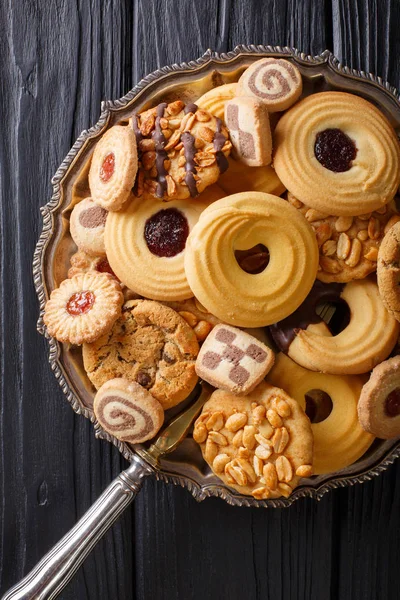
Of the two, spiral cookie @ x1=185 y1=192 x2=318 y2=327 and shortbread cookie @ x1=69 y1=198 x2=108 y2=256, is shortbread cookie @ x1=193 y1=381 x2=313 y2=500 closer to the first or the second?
spiral cookie @ x1=185 y1=192 x2=318 y2=327

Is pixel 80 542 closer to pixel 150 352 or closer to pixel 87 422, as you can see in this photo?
pixel 87 422

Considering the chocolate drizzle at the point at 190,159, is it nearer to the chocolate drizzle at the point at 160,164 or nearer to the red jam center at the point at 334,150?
Result: the chocolate drizzle at the point at 160,164

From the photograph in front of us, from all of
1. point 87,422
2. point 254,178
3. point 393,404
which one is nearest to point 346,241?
point 254,178

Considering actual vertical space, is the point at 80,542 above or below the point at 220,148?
below

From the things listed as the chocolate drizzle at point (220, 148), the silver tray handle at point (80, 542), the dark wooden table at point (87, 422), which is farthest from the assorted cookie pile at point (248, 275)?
the dark wooden table at point (87, 422)

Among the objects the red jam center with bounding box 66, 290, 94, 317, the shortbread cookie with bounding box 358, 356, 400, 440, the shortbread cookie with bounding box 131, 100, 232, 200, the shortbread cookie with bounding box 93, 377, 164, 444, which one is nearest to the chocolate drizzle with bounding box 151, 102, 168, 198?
the shortbread cookie with bounding box 131, 100, 232, 200
